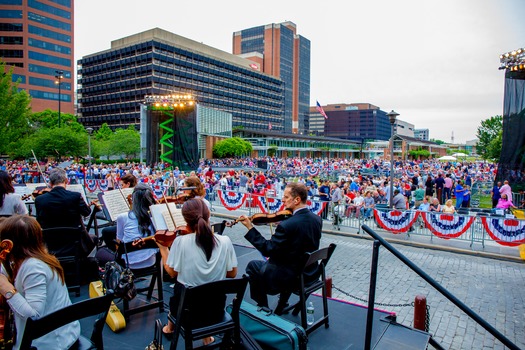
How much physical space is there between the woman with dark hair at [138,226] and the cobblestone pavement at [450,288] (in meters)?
3.37

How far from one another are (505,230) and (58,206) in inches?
441

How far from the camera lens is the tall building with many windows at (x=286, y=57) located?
14600 centimetres

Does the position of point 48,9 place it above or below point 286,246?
above

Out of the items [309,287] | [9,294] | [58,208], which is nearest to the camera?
[9,294]

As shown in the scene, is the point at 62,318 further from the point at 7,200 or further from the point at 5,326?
the point at 7,200

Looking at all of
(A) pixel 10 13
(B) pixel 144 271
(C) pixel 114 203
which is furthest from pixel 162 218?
(A) pixel 10 13

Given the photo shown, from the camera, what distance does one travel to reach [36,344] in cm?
272

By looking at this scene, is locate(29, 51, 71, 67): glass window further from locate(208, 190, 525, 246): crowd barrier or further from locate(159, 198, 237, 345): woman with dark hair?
locate(159, 198, 237, 345): woman with dark hair

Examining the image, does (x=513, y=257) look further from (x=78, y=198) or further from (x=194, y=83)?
(x=194, y=83)

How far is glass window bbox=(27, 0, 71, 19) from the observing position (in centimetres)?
7888

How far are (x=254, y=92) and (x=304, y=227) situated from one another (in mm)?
114670

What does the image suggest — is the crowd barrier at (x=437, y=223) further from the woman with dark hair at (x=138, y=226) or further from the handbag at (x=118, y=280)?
the handbag at (x=118, y=280)

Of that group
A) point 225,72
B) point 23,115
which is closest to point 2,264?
point 23,115

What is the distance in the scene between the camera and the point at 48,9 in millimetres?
82000
